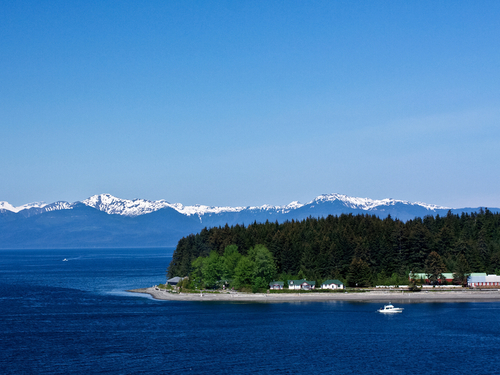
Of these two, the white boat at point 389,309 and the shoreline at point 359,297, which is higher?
the shoreline at point 359,297

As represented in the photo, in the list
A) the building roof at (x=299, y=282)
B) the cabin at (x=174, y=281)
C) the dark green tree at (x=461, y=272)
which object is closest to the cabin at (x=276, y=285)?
the building roof at (x=299, y=282)

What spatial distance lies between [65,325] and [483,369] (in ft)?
197

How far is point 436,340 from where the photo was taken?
69312 millimetres

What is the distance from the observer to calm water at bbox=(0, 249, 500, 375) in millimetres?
56938

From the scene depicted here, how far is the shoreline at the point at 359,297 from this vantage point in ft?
→ 357

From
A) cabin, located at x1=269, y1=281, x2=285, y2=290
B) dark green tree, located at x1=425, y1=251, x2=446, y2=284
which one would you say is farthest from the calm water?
dark green tree, located at x1=425, y1=251, x2=446, y2=284

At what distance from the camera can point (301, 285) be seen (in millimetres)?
120438

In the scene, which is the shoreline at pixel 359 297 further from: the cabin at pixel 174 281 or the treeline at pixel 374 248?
the cabin at pixel 174 281

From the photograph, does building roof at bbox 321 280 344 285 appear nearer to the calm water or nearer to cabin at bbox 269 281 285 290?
cabin at bbox 269 281 285 290

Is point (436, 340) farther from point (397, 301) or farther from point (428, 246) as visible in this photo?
point (428, 246)

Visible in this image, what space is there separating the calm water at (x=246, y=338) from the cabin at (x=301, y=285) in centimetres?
1508

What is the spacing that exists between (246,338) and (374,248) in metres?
64.5

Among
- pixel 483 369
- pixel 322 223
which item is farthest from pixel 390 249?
pixel 483 369

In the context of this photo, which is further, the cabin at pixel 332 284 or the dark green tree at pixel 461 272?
the dark green tree at pixel 461 272
